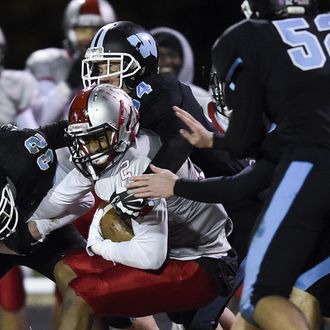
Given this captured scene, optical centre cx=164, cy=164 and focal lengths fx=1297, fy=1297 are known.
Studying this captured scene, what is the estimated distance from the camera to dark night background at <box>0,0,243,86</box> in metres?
11.0

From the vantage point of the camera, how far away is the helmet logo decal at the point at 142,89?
190 inches

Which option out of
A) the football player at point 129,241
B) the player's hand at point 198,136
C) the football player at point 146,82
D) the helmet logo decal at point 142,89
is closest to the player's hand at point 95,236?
the football player at point 129,241

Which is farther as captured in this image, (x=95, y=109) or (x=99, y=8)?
(x=99, y=8)

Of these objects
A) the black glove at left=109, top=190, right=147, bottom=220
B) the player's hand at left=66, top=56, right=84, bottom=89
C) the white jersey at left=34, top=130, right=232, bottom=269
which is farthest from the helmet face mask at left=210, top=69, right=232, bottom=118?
the player's hand at left=66, top=56, right=84, bottom=89

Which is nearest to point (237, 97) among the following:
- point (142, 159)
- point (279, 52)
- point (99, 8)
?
point (279, 52)

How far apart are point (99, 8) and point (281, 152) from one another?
156 inches

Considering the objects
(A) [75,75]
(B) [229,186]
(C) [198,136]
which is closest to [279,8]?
(C) [198,136]

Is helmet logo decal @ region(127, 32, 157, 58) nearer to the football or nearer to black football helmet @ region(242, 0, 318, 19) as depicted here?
the football

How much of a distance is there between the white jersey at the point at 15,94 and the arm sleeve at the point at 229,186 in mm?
3424

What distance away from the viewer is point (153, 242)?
14.4 ft

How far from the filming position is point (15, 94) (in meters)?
7.60

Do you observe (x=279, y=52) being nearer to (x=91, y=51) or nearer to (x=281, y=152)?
(x=281, y=152)

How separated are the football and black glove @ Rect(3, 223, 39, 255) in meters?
0.31

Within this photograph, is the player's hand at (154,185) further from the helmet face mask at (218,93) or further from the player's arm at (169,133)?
the helmet face mask at (218,93)
